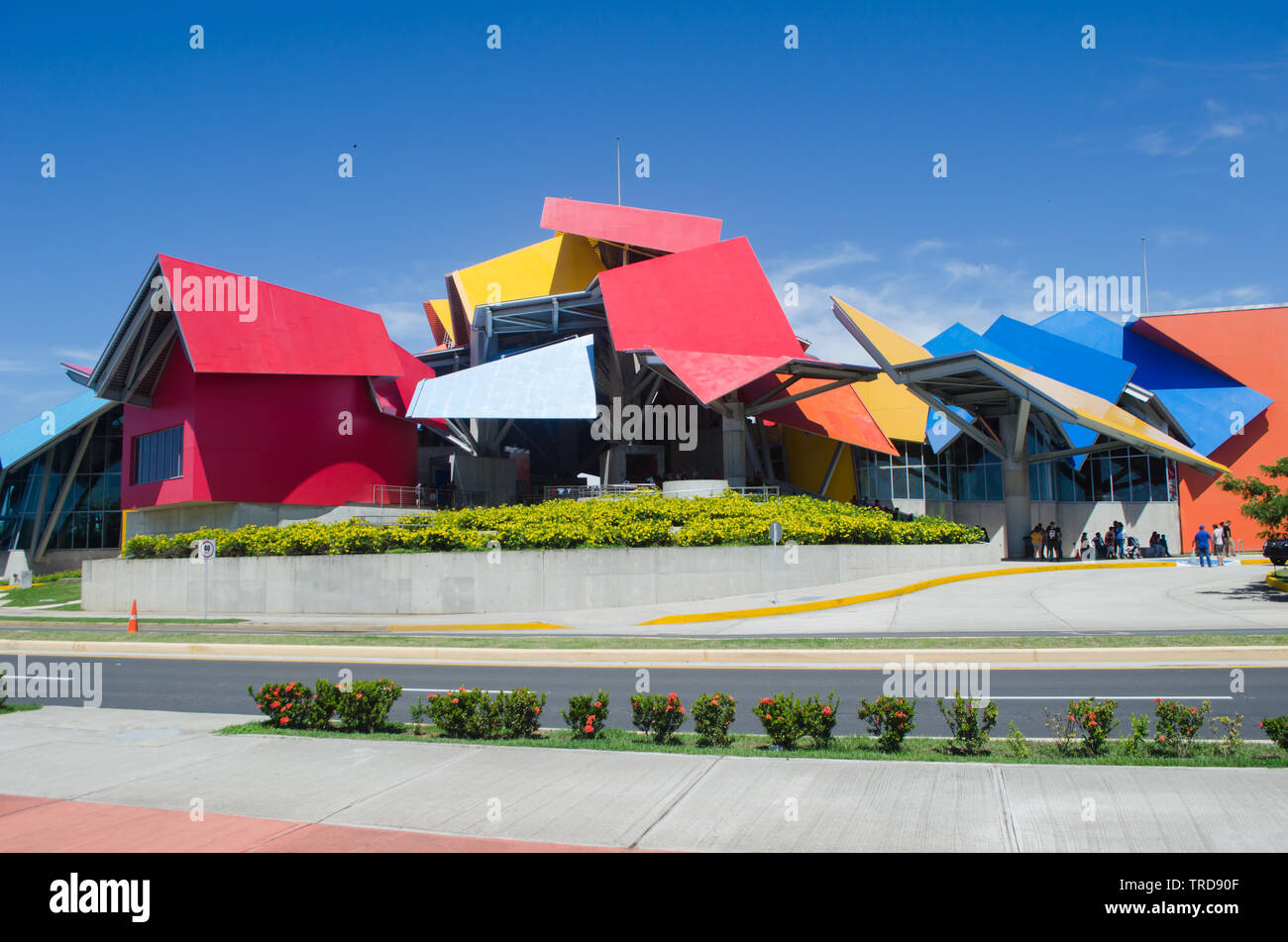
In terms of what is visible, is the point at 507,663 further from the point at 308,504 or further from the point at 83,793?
the point at 308,504

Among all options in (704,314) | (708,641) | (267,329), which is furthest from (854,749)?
(267,329)

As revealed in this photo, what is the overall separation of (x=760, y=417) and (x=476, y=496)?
47.6 ft

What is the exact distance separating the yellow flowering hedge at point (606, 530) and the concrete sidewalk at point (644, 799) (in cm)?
1777

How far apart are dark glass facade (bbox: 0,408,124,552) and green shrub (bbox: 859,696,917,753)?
56288 mm

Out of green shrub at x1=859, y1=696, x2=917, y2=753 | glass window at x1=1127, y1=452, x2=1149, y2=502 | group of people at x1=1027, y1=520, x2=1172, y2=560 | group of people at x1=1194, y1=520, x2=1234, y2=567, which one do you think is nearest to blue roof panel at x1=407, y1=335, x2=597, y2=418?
group of people at x1=1027, y1=520, x2=1172, y2=560

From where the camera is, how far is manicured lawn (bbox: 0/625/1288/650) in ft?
45.5

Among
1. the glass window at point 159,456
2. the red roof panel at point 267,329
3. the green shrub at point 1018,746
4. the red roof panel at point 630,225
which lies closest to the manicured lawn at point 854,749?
the green shrub at point 1018,746

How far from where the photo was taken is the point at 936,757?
7.45 metres

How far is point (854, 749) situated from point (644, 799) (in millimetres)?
2531

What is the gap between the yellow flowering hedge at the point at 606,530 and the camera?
85.0 feet

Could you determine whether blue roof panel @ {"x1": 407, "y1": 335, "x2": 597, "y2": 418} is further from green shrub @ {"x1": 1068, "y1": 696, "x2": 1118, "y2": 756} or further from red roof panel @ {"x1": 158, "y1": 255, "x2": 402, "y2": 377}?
green shrub @ {"x1": 1068, "y1": 696, "x2": 1118, "y2": 756}

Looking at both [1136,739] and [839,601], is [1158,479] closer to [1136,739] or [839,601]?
[839,601]

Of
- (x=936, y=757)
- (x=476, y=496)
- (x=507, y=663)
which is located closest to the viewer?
(x=936, y=757)
